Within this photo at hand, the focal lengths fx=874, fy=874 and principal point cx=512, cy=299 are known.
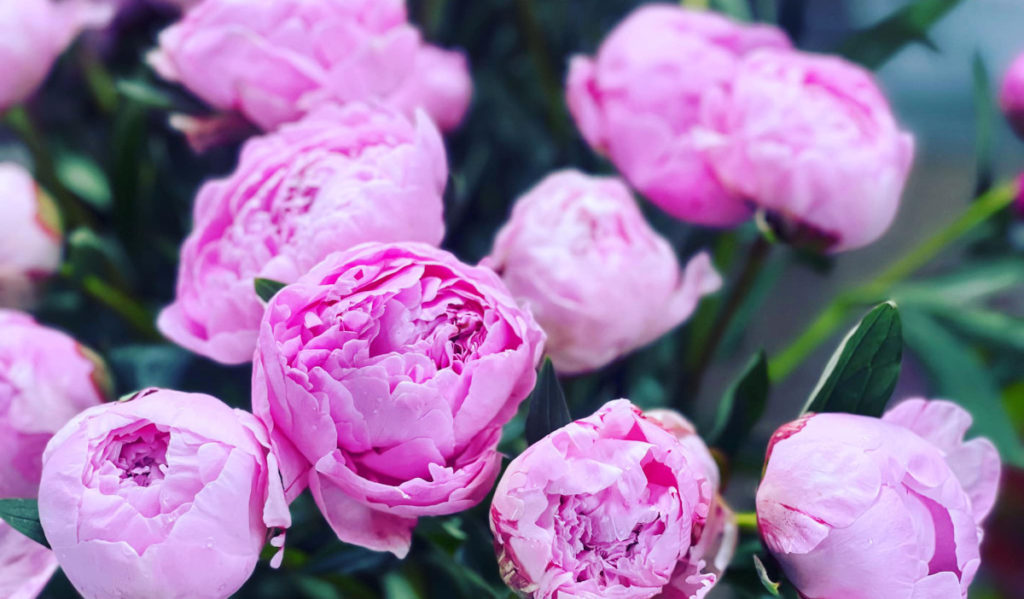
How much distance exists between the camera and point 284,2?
14.7 inches

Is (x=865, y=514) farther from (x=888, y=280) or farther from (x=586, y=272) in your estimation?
(x=888, y=280)

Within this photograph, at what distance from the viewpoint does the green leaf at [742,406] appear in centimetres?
38

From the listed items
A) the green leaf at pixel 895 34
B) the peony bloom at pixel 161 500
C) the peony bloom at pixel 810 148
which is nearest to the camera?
the peony bloom at pixel 161 500

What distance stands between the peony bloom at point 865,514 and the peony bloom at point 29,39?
38 centimetres

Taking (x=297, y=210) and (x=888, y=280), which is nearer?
(x=297, y=210)

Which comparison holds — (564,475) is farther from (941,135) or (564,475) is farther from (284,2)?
(941,135)

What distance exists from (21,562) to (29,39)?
0.24 meters

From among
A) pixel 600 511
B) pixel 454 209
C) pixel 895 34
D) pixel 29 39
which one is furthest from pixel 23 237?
pixel 895 34

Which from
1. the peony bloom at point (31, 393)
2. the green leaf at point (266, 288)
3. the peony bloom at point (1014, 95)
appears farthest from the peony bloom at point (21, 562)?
the peony bloom at point (1014, 95)

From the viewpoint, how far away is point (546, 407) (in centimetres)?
30

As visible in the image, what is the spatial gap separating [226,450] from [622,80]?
26 cm

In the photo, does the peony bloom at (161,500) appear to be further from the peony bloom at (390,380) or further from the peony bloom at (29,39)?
the peony bloom at (29,39)

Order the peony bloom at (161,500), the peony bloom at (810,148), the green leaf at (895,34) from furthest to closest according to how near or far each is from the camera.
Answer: the green leaf at (895,34) → the peony bloom at (810,148) → the peony bloom at (161,500)

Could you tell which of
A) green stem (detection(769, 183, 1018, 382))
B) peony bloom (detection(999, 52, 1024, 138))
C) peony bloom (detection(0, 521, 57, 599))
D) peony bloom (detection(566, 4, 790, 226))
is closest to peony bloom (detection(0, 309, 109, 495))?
peony bloom (detection(0, 521, 57, 599))
